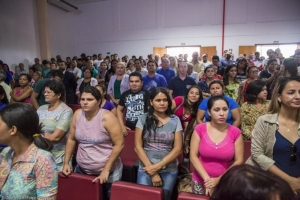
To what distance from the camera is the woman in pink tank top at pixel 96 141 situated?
1695mm

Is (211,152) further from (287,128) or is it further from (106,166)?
(106,166)

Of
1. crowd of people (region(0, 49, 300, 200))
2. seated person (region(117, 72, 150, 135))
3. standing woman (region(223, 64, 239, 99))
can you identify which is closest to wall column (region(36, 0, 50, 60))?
crowd of people (region(0, 49, 300, 200))

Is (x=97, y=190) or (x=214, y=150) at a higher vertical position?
(x=214, y=150)

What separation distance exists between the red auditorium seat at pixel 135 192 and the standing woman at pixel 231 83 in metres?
2.31

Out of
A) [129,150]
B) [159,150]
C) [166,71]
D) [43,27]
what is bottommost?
[129,150]

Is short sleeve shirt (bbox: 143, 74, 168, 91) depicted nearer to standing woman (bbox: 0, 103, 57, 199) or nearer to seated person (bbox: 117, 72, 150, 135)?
A: seated person (bbox: 117, 72, 150, 135)

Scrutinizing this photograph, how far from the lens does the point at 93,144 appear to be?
172 centimetres

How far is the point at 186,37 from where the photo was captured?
10.0 m

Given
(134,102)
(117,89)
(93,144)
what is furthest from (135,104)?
(117,89)

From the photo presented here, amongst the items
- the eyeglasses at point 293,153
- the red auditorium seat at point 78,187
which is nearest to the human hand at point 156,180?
the red auditorium seat at point 78,187

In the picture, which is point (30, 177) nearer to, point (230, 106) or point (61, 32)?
point (230, 106)

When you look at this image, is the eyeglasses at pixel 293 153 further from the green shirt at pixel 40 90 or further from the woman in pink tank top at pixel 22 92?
the woman in pink tank top at pixel 22 92

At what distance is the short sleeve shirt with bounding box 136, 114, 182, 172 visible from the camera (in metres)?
1.82

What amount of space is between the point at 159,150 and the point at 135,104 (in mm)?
925
